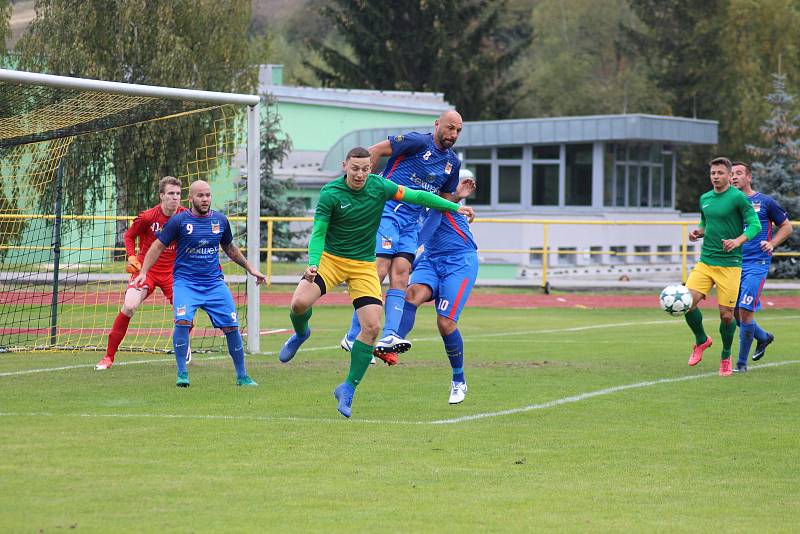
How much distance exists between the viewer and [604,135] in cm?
4456

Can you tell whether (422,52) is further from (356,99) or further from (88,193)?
(88,193)

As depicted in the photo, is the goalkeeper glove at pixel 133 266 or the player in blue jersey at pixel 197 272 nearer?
the player in blue jersey at pixel 197 272

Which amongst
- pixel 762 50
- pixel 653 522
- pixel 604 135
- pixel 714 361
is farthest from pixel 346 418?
pixel 762 50

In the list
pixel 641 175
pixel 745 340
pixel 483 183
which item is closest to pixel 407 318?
pixel 745 340

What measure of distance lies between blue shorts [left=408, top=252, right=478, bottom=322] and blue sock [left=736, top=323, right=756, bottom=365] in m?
3.94

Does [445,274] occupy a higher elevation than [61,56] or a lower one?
lower

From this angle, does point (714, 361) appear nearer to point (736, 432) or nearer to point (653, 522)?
point (736, 432)

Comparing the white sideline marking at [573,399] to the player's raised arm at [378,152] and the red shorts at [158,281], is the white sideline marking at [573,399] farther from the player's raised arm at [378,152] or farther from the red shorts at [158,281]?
the red shorts at [158,281]

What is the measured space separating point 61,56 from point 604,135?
1960 cm

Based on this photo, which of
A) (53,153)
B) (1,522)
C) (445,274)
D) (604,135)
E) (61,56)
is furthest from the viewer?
(604,135)

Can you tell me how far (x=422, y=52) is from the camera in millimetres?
59375

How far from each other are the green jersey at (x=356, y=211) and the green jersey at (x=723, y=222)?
4.09 m

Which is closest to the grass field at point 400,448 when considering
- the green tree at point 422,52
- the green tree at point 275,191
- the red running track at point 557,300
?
the red running track at point 557,300

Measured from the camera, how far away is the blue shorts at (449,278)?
10.5 metres
